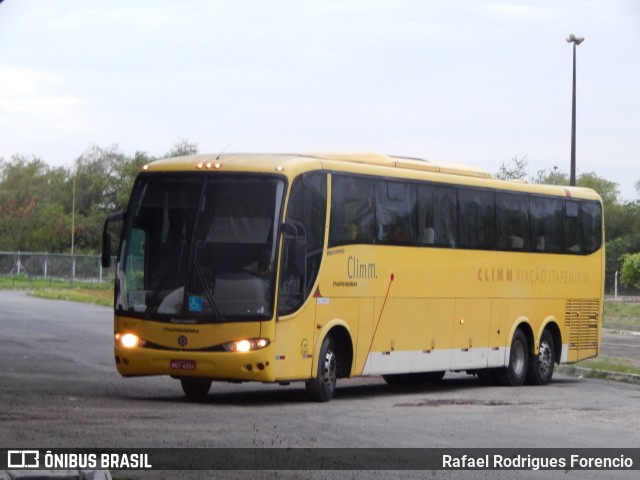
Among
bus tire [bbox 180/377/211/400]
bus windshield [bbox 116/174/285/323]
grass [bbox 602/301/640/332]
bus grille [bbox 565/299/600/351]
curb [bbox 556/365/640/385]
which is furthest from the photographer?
grass [bbox 602/301/640/332]

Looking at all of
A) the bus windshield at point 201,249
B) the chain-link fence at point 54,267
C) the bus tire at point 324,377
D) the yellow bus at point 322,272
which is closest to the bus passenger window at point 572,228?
the yellow bus at point 322,272

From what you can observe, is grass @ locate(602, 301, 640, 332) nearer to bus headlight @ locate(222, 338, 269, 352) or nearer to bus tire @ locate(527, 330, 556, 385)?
bus tire @ locate(527, 330, 556, 385)

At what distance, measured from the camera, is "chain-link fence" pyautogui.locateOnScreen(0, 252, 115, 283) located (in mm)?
75812

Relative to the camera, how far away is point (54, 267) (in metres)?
76.9

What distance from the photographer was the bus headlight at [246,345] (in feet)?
58.4

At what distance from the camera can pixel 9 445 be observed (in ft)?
41.3

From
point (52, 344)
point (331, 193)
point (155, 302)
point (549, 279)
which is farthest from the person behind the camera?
point (52, 344)

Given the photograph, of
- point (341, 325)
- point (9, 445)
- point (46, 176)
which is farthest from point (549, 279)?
point (46, 176)

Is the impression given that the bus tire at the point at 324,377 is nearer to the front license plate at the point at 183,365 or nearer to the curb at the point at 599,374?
the front license plate at the point at 183,365

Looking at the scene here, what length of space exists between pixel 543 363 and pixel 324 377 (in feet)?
25.1

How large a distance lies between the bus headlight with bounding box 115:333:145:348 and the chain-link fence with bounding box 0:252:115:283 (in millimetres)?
57033

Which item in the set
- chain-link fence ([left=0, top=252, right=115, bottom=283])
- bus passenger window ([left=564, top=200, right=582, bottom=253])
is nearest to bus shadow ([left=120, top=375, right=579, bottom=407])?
bus passenger window ([left=564, top=200, right=582, bottom=253])

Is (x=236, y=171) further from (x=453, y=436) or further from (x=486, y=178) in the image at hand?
(x=486, y=178)

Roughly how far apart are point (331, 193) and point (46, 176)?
10852cm
